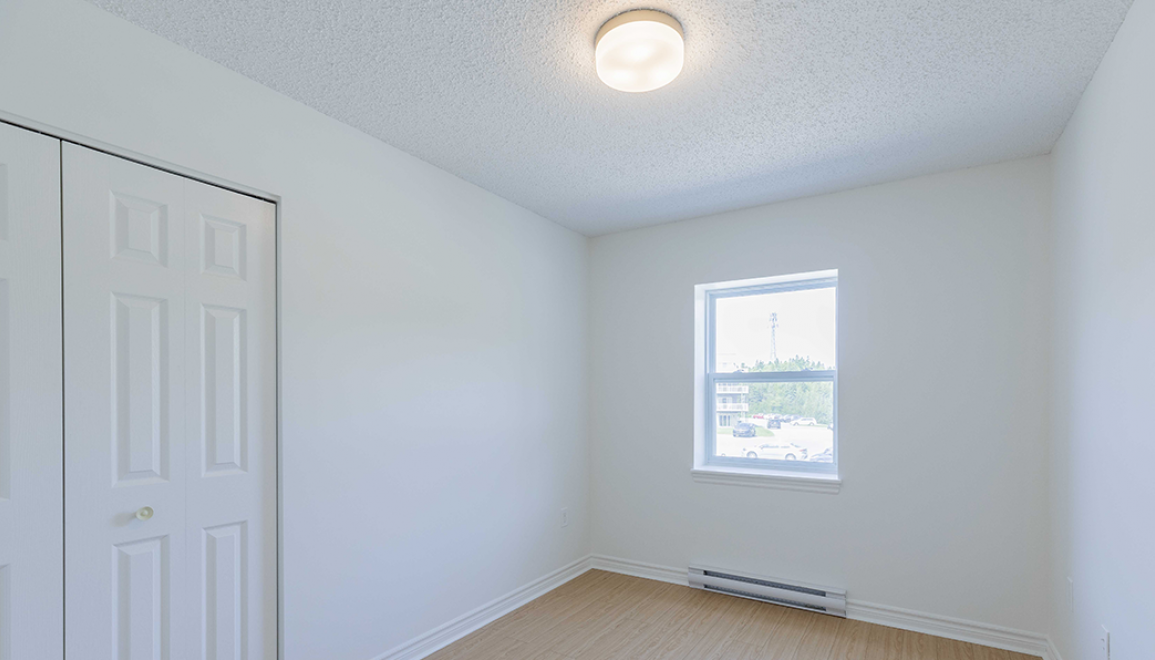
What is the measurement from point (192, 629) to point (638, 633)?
2.18 meters

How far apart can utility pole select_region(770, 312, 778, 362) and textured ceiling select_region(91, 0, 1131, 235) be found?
0.97m

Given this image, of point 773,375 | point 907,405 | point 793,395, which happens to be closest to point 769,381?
point 773,375

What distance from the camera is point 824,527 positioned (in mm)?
3668

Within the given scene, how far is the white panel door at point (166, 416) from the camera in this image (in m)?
1.95

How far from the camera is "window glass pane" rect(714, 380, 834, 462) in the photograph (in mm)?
3871

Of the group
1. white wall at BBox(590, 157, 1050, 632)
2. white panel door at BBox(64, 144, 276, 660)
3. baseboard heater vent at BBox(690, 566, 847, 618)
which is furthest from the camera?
baseboard heater vent at BBox(690, 566, 847, 618)

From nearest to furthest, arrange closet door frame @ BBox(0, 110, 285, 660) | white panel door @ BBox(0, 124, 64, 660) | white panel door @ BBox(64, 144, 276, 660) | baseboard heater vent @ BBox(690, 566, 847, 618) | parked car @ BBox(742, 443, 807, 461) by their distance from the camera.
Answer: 1. white panel door @ BBox(0, 124, 64, 660)
2. white panel door @ BBox(64, 144, 276, 660)
3. closet door frame @ BBox(0, 110, 285, 660)
4. baseboard heater vent @ BBox(690, 566, 847, 618)
5. parked car @ BBox(742, 443, 807, 461)

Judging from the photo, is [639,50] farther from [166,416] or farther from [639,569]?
[639,569]

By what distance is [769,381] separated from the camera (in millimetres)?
4086

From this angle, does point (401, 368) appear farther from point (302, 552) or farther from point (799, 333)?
point (799, 333)

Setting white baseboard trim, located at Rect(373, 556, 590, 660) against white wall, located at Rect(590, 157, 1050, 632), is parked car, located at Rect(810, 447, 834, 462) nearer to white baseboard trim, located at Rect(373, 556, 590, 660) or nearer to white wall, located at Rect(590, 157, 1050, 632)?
white wall, located at Rect(590, 157, 1050, 632)

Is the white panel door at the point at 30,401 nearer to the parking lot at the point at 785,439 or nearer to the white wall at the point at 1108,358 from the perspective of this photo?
the white wall at the point at 1108,358

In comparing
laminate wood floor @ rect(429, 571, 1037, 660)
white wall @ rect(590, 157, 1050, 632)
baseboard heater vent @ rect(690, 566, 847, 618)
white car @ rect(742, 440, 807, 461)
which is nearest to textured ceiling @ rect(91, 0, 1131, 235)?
white wall @ rect(590, 157, 1050, 632)

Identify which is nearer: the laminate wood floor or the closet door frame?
the closet door frame
